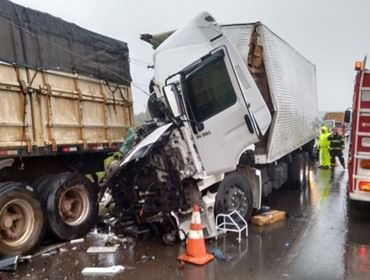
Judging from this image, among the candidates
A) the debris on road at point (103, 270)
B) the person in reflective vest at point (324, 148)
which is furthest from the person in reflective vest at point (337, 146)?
the debris on road at point (103, 270)

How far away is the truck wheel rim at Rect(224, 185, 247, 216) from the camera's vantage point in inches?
257

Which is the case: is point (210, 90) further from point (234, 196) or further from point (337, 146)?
point (337, 146)

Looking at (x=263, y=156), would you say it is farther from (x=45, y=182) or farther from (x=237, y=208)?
(x=45, y=182)

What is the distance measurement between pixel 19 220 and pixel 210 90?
127 inches

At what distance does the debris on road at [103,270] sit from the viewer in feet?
16.2

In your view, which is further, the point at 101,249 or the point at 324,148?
the point at 324,148

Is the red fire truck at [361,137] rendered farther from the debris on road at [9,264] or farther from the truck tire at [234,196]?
the debris on road at [9,264]

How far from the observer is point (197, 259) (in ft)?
16.8

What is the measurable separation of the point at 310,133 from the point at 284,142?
12.9ft

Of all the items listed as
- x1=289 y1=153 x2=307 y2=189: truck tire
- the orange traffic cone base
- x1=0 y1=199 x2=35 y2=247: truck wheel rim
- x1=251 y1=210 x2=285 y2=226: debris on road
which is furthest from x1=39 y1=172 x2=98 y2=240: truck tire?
x1=289 y1=153 x2=307 y2=189: truck tire

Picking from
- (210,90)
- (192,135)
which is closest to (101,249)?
(192,135)

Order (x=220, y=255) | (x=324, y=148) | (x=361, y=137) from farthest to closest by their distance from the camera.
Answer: (x=324, y=148) → (x=361, y=137) → (x=220, y=255)

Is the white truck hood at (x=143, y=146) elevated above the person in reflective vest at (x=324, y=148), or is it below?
above

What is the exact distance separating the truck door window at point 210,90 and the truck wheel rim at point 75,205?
231 cm
